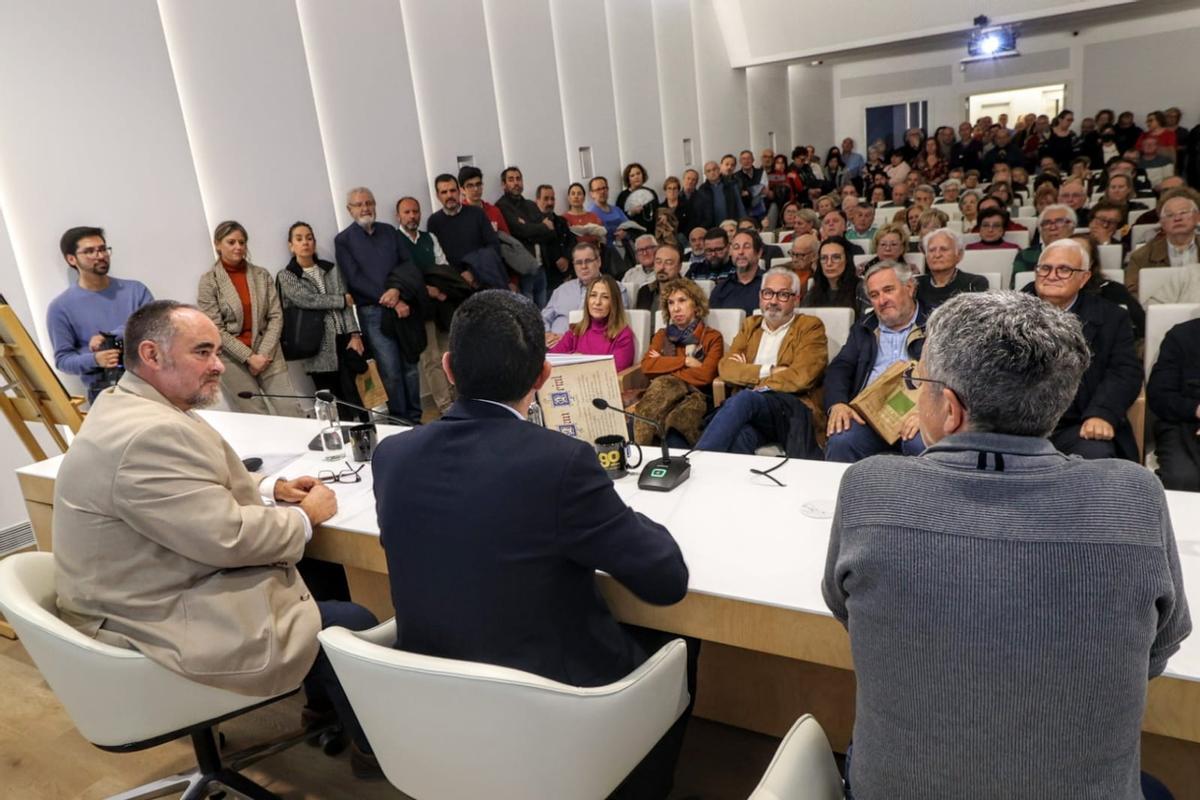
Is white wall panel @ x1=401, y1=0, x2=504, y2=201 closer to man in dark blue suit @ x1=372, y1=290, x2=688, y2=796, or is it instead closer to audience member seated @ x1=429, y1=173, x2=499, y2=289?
audience member seated @ x1=429, y1=173, x2=499, y2=289

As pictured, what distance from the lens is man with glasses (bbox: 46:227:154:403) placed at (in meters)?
3.93

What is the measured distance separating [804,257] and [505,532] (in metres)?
4.00

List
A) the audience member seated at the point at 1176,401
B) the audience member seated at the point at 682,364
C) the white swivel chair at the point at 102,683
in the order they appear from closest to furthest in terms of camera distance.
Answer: the white swivel chair at the point at 102,683
the audience member seated at the point at 1176,401
the audience member seated at the point at 682,364

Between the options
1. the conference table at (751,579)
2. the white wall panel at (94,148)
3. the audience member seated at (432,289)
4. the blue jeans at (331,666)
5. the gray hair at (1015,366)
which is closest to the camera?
the gray hair at (1015,366)

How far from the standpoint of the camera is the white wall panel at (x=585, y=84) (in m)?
8.05

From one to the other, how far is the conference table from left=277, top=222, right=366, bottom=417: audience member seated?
2393 mm

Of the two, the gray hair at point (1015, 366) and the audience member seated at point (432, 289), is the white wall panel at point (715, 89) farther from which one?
the gray hair at point (1015, 366)

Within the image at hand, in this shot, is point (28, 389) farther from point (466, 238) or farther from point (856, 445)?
point (466, 238)

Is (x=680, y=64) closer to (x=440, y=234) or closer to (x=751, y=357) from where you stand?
(x=440, y=234)

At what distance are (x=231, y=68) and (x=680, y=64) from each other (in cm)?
629

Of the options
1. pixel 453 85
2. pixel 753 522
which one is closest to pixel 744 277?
pixel 753 522

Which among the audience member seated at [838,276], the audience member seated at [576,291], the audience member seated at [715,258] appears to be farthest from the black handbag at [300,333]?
the audience member seated at [838,276]

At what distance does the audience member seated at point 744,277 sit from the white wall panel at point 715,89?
6540 mm

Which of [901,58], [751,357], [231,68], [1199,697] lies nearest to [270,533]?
[1199,697]
